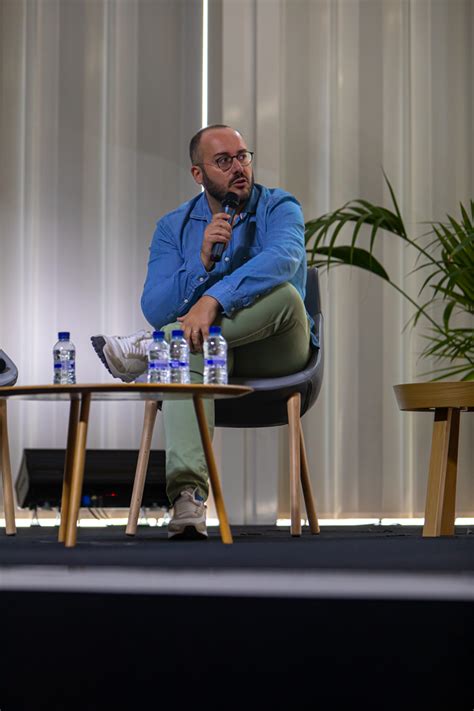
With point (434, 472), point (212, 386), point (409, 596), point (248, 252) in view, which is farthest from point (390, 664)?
point (248, 252)

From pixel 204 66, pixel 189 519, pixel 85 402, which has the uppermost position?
pixel 204 66

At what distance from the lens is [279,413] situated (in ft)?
9.41

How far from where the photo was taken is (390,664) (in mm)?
1354

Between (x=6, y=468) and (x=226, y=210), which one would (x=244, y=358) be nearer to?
(x=226, y=210)

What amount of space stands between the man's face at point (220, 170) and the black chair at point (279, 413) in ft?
1.61

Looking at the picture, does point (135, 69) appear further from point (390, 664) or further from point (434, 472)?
point (390, 664)

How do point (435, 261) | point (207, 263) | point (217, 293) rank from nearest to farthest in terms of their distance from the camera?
point (217, 293)
point (207, 263)
point (435, 261)

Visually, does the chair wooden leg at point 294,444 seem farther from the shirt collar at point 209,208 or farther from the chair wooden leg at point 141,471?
the shirt collar at point 209,208

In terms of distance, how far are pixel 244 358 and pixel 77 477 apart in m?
0.75

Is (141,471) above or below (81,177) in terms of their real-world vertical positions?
below

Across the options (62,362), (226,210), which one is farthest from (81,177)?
(62,362)

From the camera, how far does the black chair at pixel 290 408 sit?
8.81 ft

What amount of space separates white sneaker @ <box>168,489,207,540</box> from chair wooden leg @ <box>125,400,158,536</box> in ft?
1.41

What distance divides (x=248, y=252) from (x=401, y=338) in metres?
2.08
